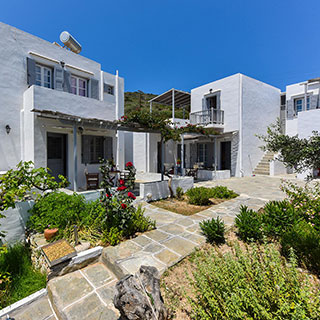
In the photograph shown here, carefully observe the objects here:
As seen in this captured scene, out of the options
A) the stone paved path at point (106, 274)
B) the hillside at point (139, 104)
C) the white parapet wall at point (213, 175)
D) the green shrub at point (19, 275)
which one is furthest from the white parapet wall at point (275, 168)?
the hillside at point (139, 104)

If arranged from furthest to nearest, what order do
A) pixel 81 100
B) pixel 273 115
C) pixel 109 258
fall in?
1. pixel 273 115
2. pixel 81 100
3. pixel 109 258

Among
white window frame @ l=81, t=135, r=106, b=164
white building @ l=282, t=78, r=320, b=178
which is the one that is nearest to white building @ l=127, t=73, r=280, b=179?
white building @ l=282, t=78, r=320, b=178

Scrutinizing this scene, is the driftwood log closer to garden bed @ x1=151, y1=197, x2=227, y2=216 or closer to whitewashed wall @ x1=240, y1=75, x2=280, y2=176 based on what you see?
garden bed @ x1=151, y1=197, x2=227, y2=216

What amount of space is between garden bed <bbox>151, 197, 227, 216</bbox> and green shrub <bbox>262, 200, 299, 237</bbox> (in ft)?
7.36

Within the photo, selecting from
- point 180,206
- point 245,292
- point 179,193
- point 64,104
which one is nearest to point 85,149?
point 64,104

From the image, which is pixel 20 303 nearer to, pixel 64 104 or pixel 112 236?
pixel 112 236

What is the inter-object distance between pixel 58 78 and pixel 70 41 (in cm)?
310

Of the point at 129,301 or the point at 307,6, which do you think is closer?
the point at 129,301

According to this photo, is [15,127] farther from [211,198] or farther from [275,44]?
[275,44]

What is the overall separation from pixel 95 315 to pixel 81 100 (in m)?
8.35

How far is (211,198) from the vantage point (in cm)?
Result: 755

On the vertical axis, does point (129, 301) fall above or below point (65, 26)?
below

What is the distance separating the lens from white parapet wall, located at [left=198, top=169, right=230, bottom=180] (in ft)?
42.4

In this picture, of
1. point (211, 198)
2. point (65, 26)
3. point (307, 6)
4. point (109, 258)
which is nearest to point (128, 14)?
point (65, 26)
